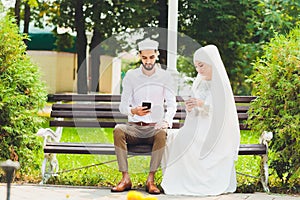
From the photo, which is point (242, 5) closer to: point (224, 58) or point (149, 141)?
point (224, 58)

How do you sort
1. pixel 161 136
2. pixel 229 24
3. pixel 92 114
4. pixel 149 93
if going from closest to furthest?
pixel 161 136 → pixel 149 93 → pixel 92 114 → pixel 229 24

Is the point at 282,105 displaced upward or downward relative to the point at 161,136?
upward

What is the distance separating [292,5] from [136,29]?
4.63 metres

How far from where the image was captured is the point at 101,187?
624 centimetres

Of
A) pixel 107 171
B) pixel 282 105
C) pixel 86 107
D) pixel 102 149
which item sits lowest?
pixel 107 171

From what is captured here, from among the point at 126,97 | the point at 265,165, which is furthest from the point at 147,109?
the point at 265,165

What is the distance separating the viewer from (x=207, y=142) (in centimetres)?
604

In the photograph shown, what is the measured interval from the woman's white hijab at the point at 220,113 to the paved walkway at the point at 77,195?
462mm

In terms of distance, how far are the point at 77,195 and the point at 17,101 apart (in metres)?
1.37

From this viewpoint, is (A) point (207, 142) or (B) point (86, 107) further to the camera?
(B) point (86, 107)

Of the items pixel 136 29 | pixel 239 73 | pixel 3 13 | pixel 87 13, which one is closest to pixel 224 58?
pixel 239 73

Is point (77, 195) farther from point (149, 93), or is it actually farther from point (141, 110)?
point (149, 93)

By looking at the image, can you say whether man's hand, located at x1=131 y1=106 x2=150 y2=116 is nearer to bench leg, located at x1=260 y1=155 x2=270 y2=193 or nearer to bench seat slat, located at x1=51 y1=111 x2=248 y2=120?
bench seat slat, located at x1=51 y1=111 x2=248 y2=120

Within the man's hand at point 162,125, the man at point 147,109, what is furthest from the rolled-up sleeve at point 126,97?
Result: the man's hand at point 162,125
